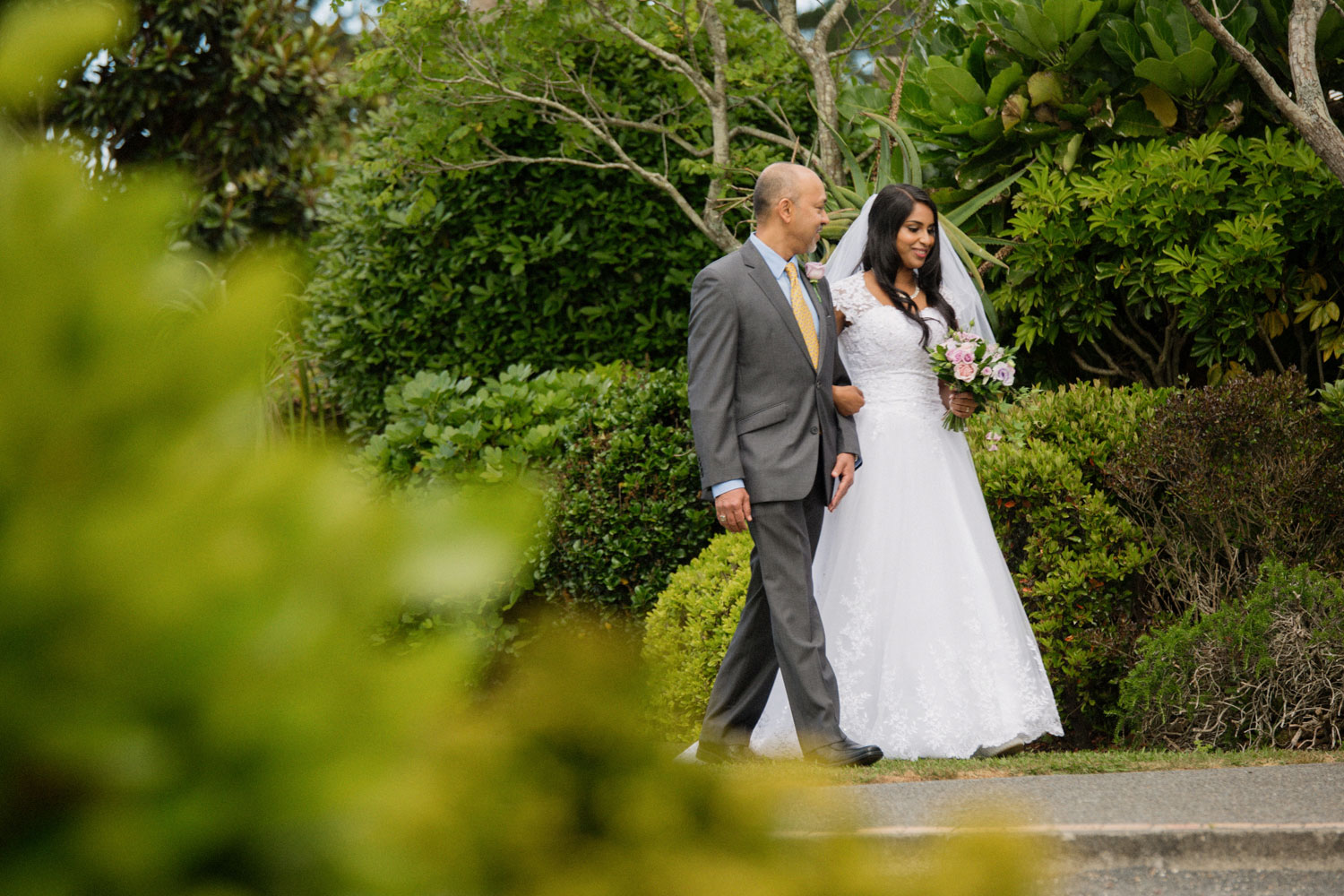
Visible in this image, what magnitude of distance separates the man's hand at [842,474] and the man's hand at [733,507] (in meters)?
0.45

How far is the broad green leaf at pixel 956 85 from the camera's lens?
6.76 metres

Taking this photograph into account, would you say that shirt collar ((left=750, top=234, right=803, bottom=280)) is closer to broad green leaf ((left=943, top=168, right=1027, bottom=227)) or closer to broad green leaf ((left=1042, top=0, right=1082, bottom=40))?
broad green leaf ((left=943, top=168, right=1027, bottom=227))

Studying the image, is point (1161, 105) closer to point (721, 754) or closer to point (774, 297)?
point (774, 297)

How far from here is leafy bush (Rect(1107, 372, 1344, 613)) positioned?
18.3 feet

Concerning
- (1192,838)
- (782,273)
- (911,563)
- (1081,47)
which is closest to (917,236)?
(782,273)

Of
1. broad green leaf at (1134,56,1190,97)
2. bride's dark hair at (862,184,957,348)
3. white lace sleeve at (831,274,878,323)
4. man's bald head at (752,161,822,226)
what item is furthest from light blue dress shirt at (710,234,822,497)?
broad green leaf at (1134,56,1190,97)

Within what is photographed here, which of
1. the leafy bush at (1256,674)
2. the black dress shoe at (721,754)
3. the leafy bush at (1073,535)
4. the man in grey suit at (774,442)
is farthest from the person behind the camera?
the leafy bush at (1073,535)

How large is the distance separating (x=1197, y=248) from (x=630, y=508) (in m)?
3.20

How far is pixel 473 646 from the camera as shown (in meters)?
0.47

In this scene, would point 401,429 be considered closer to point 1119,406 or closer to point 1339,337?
point 1119,406

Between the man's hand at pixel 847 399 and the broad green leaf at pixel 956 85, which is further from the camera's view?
the broad green leaf at pixel 956 85

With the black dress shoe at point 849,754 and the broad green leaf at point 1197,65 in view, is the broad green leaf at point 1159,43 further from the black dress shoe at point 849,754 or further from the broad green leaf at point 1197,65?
the black dress shoe at point 849,754

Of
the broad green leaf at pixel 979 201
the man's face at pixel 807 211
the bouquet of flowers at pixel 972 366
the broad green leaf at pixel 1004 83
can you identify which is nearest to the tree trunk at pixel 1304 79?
the broad green leaf at pixel 1004 83

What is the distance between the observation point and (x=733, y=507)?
4.64 metres
